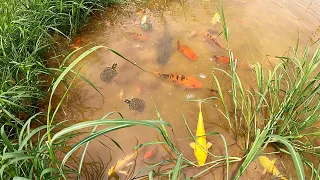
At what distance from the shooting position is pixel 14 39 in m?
2.21

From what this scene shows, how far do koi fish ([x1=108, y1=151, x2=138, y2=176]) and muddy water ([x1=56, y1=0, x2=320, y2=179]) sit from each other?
0.13 ft

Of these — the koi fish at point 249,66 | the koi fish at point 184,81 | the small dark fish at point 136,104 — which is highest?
the koi fish at point 249,66

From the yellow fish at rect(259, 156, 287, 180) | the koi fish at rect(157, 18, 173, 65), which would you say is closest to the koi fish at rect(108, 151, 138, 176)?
the yellow fish at rect(259, 156, 287, 180)

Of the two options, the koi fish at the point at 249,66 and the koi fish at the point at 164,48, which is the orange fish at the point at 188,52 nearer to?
the koi fish at the point at 164,48

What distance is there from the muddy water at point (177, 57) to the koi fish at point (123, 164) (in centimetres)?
4

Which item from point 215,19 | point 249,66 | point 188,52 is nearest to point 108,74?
point 188,52

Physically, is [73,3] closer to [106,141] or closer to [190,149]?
[106,141]

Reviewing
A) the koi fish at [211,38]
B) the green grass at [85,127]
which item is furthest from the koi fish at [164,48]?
the green grass at [85,127]

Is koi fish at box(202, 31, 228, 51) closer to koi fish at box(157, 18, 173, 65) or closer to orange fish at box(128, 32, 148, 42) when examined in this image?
koi fish at box(157, 18, 173, 65)

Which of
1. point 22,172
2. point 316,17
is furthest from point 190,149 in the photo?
point 316,17

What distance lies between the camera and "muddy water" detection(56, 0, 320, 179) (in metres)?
2.05

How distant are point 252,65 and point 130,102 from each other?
1304 mm

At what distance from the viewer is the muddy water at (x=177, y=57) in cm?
205

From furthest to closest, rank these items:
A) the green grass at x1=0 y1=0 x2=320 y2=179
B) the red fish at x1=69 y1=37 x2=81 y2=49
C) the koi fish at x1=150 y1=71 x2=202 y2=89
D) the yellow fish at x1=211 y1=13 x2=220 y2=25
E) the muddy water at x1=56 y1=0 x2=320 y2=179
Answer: the yellow fish at x1=211 y1=13 x2=220 y2=25
the red fish at x1=69 y1=37 x2=81 y2=49
the koi fish at x1=150 y1=71 x2=202 y2=89
the muddy water at x1=56 y1=0 x2=320 y2=179
the green grass at x1=0 y1=0 x2=320 y2=179
